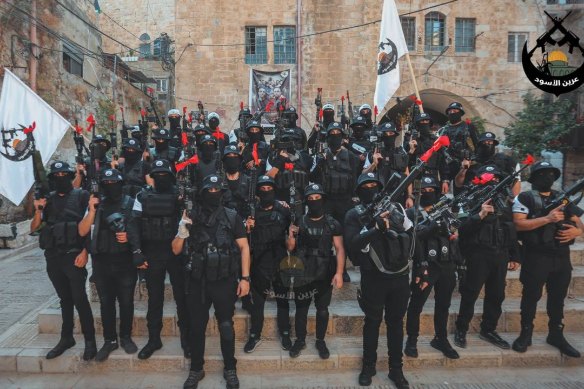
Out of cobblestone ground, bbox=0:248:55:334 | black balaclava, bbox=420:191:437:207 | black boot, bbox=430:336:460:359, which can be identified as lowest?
black boot, bbox=430:336:460:359

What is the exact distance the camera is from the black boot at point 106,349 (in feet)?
17.2

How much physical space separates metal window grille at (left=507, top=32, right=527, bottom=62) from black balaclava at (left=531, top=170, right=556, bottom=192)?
48.4ft

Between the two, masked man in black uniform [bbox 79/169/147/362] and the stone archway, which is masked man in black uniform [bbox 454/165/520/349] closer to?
masked man in black uniform [bbox 79/169/147/362]

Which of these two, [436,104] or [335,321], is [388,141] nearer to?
[335,321]

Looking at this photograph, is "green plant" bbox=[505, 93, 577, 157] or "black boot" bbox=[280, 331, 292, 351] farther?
"green plant" bbox=[505, 93, 577, 157]

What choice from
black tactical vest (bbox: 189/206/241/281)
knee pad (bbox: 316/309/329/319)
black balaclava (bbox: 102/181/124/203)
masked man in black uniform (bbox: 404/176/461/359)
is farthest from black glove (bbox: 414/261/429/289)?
black balaclava (bbox: 102/181/124/203)

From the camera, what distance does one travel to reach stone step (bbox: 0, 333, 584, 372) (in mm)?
5301

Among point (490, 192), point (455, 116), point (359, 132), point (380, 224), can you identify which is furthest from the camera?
point (359, 132)

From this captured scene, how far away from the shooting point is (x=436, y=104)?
19.7 meters

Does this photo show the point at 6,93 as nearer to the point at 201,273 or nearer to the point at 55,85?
the point at 201,273

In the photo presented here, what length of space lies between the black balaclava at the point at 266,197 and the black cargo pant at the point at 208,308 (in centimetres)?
114

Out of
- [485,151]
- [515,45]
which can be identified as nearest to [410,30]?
[515,45]

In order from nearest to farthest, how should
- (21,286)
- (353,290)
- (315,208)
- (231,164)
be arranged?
(315,208) → (231,164) → (353,290) → (21,286)

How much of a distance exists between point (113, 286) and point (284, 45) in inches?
572
